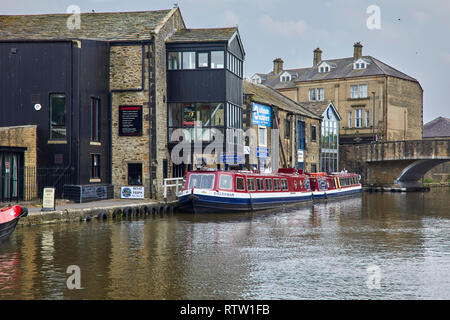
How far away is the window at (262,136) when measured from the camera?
1736 inches

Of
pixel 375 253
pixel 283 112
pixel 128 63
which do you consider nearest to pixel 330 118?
pixel 283 112

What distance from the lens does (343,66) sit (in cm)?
7319

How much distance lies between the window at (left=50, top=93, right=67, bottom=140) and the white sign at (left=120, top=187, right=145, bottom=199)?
4.63 metres

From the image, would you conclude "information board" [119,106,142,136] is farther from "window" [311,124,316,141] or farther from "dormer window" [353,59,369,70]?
"dormer window" [353,59,369,70]

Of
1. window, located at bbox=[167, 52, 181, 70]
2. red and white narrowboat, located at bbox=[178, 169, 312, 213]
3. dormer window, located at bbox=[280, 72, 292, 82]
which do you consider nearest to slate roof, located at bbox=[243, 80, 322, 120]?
window, located at bbox=[167, 52, 181, 70]

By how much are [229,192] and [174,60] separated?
887 centimetres

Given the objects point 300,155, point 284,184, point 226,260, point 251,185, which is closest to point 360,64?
point 300,155

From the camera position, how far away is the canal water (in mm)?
12820

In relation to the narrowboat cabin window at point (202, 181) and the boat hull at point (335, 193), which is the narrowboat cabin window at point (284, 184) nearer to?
the boat hull at point (335, 193)

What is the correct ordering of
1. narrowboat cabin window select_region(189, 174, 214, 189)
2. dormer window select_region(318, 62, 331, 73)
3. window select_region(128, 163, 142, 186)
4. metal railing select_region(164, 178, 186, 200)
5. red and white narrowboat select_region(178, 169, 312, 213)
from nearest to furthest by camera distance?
red and white narrowboat select_region(178, 169, 312, 213), narrowboat cabin window select_region(189, 174, 214, 189), metal railing select_region(164, 178, 186, 200), window select_region(128, 163, 142, 186), dormer window select_region(318, 62, 331, 73)

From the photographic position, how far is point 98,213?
2586 centimetres
